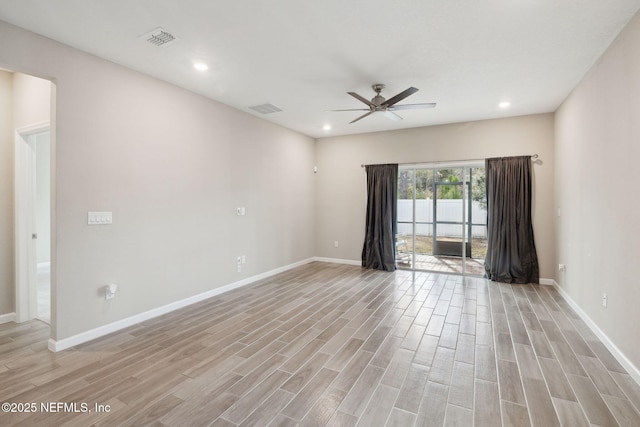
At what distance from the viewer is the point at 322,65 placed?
3.41 m

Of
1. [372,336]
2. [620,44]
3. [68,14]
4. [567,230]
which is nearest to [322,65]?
[68,14]

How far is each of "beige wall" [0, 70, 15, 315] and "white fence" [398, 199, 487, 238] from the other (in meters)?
6.03

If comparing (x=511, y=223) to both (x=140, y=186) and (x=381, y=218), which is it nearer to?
(x=381, y=218)

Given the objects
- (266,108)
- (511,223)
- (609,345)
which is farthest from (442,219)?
(266,108)

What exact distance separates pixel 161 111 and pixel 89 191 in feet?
4.31

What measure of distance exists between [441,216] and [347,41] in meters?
4.19

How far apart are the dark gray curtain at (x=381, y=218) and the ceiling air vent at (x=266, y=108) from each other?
2.46 m

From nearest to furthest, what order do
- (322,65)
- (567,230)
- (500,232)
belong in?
1. (322,65)
2. (567,230)
3. (500,232)

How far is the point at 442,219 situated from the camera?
238 inches

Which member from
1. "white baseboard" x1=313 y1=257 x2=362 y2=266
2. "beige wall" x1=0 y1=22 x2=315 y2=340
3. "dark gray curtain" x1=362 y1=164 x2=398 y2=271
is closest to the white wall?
"beige wall" x1=0 y1=22 x2=315 y2=340

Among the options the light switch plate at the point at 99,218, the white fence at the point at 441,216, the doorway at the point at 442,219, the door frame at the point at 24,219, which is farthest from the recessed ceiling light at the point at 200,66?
the white fence at the point at 441,216

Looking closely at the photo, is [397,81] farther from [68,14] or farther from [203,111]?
[68,14]

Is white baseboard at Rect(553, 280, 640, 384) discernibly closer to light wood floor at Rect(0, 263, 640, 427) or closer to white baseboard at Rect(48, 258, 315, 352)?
light wood floor at Rect(0, 263, 640, 427)

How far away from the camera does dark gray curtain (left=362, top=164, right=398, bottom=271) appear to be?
6256 mm
